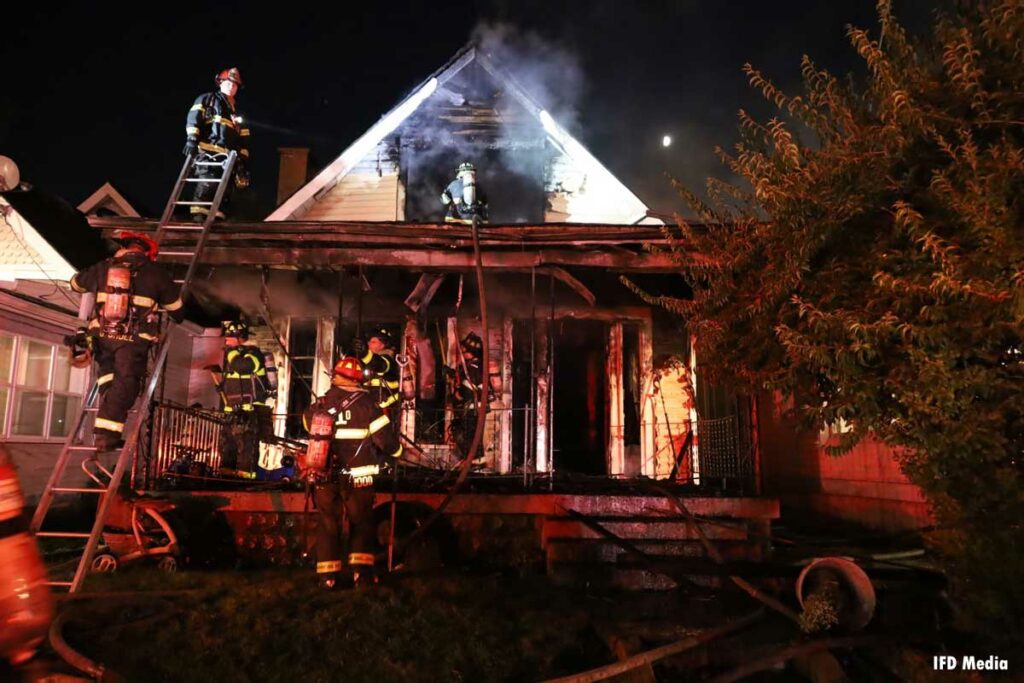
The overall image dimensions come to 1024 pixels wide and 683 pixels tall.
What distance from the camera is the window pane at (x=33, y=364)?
897 cm

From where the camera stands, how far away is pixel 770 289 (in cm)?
469

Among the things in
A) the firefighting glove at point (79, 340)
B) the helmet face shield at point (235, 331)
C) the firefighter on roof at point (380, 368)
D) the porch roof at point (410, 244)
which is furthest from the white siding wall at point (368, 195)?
the firefighting glove at point (79, 340)

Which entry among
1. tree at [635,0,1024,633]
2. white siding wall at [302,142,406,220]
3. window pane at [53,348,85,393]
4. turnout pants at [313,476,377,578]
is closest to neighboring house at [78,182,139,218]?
window pane at [53,348,85,393]

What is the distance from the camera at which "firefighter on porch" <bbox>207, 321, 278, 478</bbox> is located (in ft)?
27.6

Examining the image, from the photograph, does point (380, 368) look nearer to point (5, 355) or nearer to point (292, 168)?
point (5, 355)

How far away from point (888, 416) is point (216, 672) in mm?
4511

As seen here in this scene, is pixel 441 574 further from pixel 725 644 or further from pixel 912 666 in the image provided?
pixel 912 666

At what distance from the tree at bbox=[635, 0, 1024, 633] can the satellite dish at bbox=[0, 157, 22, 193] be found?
721cm

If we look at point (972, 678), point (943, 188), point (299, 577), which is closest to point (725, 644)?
point (972, 678)

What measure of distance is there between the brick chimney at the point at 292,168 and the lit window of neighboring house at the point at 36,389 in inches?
227

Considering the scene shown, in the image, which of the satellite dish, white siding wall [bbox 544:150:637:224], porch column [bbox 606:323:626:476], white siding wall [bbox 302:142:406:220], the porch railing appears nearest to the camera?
the satellite dish

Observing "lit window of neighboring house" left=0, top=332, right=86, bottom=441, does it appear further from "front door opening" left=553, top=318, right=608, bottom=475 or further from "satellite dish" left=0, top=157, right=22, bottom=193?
"front door opening" left=553, top=318, right=608, bottom=475

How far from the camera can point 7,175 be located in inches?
260

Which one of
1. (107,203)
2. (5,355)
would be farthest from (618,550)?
(107,203)
